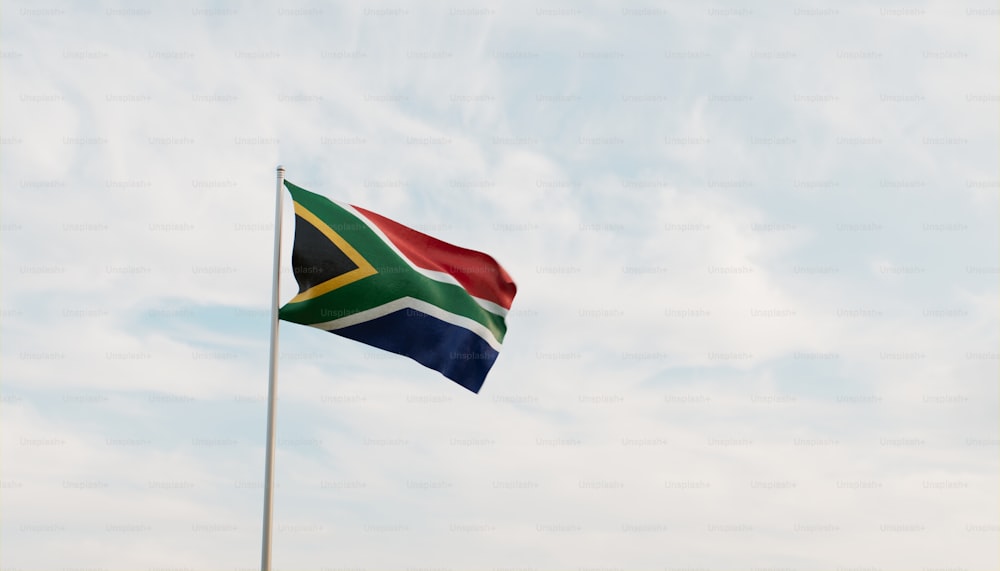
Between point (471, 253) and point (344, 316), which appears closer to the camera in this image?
point (344, 316)

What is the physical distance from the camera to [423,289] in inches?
647

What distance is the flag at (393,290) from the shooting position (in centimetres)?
1559

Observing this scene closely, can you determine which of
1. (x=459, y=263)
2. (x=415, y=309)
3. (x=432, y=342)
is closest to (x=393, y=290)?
(x=415, y=309)

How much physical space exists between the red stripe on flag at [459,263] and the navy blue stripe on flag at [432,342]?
88 centimetres

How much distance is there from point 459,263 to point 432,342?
5.23ft

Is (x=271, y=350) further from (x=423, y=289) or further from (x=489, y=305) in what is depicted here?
(x=489, y=305)

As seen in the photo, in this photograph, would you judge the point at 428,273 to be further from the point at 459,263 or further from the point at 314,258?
the point at 314,258

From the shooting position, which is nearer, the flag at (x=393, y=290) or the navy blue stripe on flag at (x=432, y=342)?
the flag at (x=393, y=290)

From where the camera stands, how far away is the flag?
15.6m

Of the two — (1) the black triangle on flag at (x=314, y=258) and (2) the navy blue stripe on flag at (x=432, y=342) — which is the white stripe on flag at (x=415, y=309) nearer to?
(2) the navy blue stripe on flag at (x=432, y=342)

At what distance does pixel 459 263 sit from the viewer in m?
17.2

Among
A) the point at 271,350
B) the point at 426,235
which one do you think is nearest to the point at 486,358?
the point at 426,235

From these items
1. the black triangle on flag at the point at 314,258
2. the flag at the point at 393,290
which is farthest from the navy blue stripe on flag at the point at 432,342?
the black triangle on flag at the point at 314,258

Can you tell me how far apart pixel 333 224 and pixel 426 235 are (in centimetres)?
177
